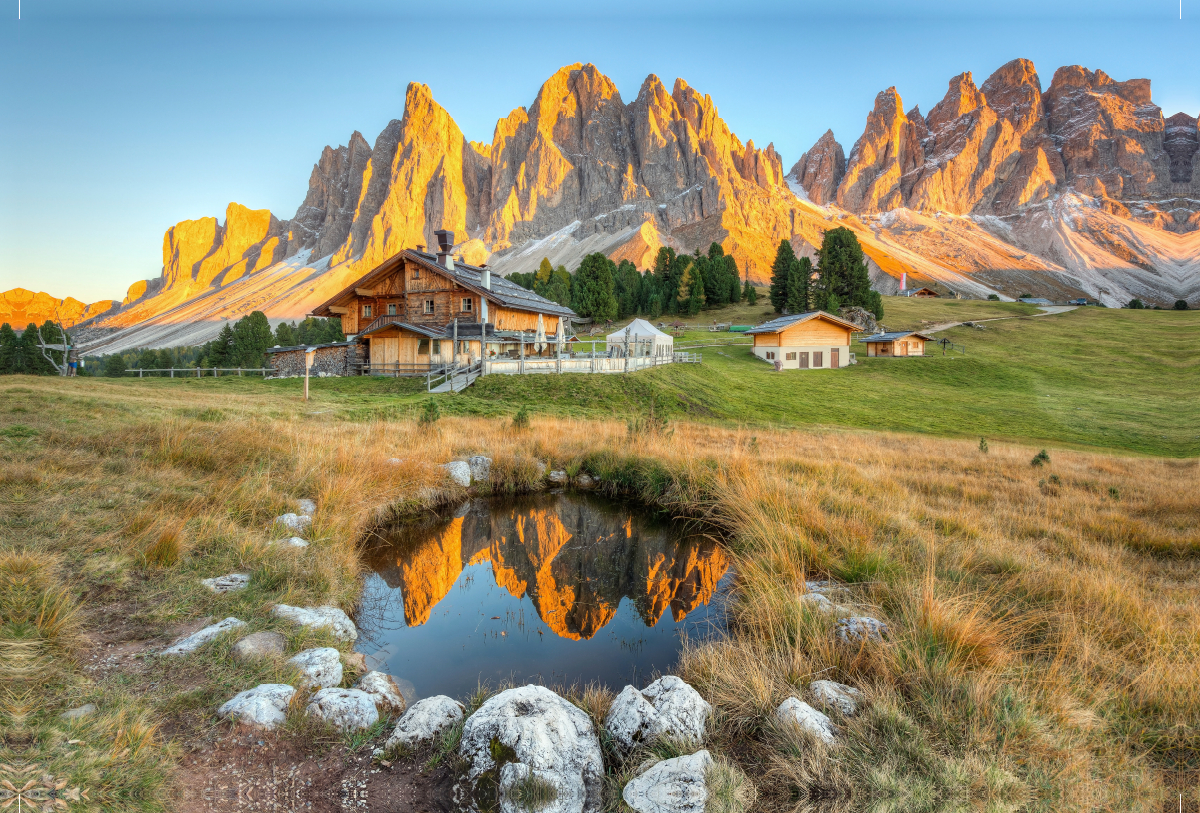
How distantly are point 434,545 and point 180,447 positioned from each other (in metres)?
4.53

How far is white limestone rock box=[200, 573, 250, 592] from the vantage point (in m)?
5.63

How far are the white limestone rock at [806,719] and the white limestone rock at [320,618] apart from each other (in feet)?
13.9

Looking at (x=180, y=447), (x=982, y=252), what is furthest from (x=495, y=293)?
(x=982, y=252)

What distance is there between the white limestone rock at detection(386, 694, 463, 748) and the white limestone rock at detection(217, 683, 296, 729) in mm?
815

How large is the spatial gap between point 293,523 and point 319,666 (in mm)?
3588

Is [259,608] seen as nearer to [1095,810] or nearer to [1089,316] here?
[1095,810]

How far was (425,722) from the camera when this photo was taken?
407 cm

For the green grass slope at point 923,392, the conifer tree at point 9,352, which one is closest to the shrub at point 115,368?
the conifer tree at point 9,352

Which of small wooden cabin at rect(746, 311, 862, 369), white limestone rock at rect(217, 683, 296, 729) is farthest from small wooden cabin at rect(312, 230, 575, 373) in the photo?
white limestone rock at rect(217, 683, 296, 729)

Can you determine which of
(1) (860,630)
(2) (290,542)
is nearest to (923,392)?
(1) (860,630)

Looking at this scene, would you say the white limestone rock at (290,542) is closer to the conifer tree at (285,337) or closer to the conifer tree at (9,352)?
the conifer tree at (9,352)

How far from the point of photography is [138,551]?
19.2 ft

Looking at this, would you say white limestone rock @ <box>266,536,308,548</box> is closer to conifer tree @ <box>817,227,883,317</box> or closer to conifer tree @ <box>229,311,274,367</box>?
conifer tree @ <box>817,227,883,317</box>

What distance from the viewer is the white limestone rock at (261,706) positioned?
3.77 metres
